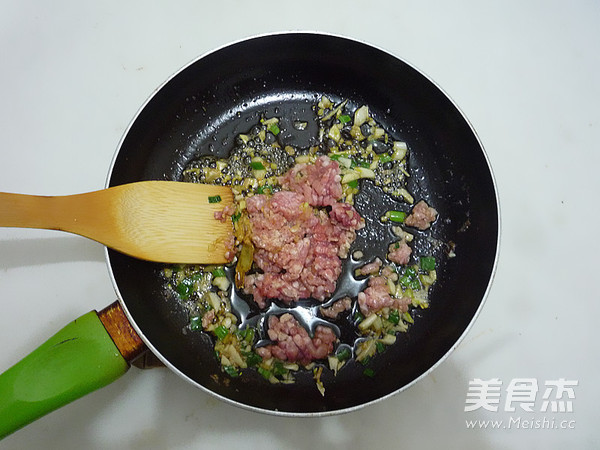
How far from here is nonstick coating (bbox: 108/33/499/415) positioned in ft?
4.03

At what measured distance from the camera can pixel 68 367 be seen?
1018 mm

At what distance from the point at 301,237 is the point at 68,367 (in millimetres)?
724

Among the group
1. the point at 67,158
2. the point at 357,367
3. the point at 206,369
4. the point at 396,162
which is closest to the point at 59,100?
the point at 67,158

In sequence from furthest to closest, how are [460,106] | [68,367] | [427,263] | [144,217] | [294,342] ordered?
[460,106] < [427,263] < [294,342] < [144,217] < [68,367]

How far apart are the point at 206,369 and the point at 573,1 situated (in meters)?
2.06

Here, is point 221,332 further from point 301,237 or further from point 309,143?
point 309,143

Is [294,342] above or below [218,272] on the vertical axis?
below

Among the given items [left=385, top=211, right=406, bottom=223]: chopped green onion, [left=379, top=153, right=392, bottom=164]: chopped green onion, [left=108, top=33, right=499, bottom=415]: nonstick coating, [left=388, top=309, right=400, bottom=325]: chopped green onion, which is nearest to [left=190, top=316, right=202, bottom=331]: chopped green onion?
[left=108, top=33, right=499, bottom=415]: nonstick coating

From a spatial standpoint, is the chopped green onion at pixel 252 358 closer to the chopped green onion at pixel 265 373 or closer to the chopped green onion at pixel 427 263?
the chopped green onion at pixel 265 373

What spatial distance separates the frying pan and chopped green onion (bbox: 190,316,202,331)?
3 cm

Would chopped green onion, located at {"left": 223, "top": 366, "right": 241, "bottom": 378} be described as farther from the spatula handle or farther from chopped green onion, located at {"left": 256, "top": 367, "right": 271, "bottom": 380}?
the spatula handle

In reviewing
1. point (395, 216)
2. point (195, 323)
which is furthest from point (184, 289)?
point (395, 216)

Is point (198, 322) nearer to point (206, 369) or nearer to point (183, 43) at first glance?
point (206, 369)

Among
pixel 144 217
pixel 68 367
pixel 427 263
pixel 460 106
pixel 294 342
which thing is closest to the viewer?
pixel 68 367
